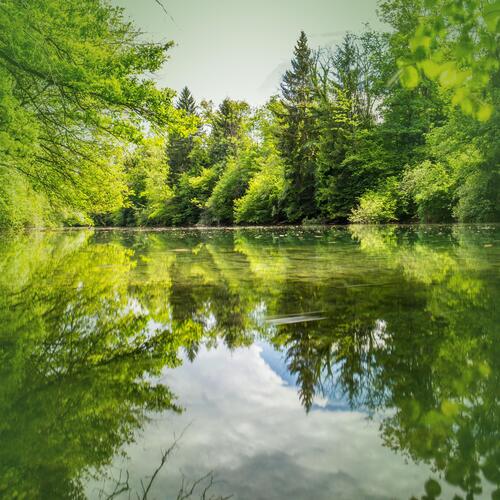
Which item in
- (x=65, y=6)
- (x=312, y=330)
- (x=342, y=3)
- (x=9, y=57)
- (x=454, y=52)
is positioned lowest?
(x=312, y=330)

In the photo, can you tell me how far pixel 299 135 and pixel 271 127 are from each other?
4.13 m

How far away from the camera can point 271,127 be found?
37188 millimetres

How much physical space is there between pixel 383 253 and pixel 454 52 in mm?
7524

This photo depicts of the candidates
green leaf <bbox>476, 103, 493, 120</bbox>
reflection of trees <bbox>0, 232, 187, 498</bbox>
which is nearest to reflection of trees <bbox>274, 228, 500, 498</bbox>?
reflection of trees <bbox>0, 232, 187, 498</bbox>

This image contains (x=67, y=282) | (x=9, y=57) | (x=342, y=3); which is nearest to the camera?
(x=67, y=282)

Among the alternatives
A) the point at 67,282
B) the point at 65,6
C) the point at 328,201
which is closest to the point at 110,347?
the point at 67,282

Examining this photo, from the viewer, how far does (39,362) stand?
2.80 m

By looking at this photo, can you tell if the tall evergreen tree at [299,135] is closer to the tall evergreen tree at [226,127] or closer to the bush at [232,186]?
the bush at [232,186]

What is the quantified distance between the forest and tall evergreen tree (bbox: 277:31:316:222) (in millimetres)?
108

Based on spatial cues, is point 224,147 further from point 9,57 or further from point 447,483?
point 447,483

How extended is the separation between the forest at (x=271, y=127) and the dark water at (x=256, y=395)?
1298 millimetres

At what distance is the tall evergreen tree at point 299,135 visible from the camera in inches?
1294

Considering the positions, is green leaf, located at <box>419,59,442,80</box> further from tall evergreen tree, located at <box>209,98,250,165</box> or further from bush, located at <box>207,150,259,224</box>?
tall evergreen tree, located at <box>209,98,250,165</box>

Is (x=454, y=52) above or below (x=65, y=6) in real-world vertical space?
below
